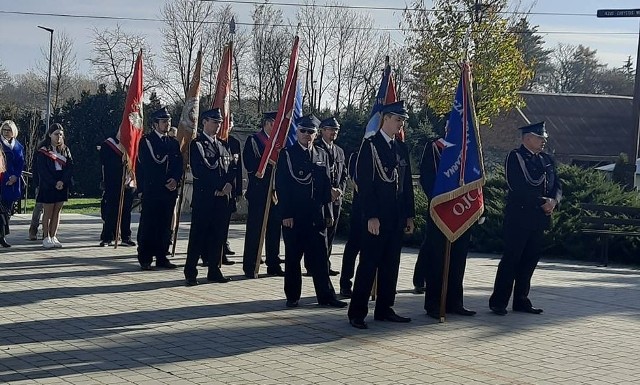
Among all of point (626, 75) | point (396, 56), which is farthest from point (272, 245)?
point (626, 75)

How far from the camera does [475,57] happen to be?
966 inches

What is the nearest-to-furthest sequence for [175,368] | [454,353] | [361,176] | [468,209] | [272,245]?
[175,368] → [454,353] → [361,176] → [468,209] → [272,245]

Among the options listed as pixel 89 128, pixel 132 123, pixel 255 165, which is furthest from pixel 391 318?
pixel 89 128

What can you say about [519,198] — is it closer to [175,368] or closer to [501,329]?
[501,329]

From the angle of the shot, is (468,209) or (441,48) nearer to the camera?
(468,209)

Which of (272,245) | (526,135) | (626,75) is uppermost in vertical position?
(626,75)

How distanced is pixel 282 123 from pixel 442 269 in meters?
3.42

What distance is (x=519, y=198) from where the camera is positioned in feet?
34.3

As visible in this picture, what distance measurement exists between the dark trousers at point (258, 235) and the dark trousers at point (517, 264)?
337 centimetres

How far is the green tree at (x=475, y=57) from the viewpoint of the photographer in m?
24.5

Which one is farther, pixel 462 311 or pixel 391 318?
pixel 462 311

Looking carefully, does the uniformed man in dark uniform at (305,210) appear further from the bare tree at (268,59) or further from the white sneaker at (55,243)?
the bare tree at (268,59)

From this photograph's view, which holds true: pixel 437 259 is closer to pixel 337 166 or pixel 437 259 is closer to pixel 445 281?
pixel 445 281

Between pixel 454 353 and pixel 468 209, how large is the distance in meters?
2.21
